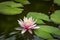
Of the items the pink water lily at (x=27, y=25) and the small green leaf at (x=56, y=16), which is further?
the small green leaf at (x=56, y=16)

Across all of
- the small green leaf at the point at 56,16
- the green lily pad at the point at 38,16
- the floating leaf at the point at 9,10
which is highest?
the floating leaf at the point at 9,10

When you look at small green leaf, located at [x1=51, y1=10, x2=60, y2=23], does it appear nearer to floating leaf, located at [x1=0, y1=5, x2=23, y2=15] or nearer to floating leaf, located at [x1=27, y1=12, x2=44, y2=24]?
floating leaf, located at [x1=27, y1=12, x2=44, y2=24]

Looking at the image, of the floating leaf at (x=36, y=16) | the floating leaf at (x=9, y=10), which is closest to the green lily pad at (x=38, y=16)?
the floating leaf at (x=36, y=16)

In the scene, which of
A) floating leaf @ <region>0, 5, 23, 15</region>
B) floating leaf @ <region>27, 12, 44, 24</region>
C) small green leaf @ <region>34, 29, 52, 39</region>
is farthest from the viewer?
floating leaf @ <region>0, 5, 23, 15</region>

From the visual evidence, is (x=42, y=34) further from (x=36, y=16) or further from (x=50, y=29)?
(x=36, y=16)

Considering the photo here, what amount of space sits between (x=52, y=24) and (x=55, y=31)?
4.8 inches

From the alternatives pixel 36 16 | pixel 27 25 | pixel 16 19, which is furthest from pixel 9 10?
pixel 27 25

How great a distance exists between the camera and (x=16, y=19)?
1.66 metres

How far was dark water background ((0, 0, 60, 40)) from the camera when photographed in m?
1.44

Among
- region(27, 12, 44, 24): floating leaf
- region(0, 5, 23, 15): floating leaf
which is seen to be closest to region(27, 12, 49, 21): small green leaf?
region(27, 12, 44, 24): floating leaf

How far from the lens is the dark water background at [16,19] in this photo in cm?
144

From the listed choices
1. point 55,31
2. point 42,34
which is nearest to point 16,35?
point 42,34

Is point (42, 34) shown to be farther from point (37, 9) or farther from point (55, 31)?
point (37, 9)

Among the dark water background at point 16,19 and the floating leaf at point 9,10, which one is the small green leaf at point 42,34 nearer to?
the dark water background at point 16,19
